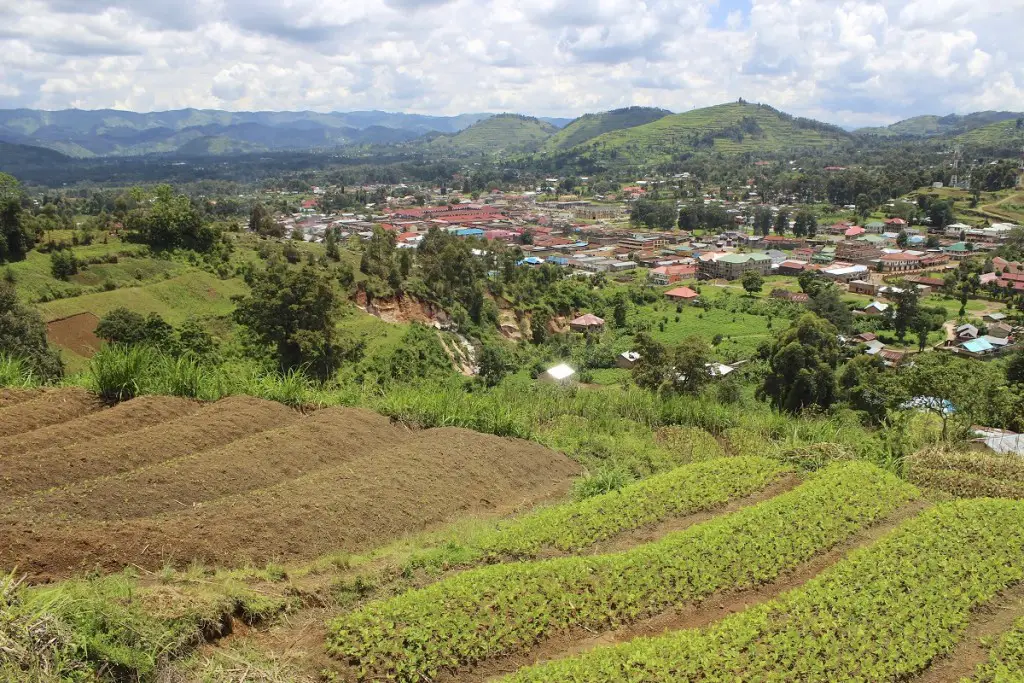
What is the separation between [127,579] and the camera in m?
6.16

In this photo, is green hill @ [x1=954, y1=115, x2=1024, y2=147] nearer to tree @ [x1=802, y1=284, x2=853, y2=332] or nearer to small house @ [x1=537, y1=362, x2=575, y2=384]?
tree @ [x1=802, y1=284, x2=853, y2=332]

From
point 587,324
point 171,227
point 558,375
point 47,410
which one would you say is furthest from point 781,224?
point 47,410

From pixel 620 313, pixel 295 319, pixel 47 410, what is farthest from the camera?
pixel 620 313

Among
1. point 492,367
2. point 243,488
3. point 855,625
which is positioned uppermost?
point 243,488

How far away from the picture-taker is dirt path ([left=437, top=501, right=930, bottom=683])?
607 centimetres

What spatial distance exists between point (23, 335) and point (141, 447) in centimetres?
1577

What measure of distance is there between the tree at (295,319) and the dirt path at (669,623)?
65.2 ft

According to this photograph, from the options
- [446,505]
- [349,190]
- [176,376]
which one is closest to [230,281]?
[176,376]

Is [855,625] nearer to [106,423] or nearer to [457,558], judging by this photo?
[457,558]

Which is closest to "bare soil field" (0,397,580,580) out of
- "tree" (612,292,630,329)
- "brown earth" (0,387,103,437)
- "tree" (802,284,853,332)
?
"brown earth" (0,387,103,437)

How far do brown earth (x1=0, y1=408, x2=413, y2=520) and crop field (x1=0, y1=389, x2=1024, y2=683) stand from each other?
0.03 m

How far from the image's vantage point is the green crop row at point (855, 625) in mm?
6051

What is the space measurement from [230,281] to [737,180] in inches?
4554

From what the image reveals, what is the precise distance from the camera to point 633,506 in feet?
30.2
